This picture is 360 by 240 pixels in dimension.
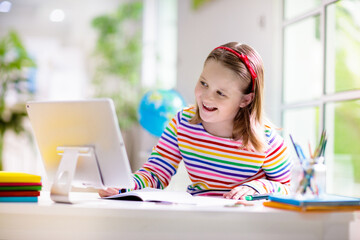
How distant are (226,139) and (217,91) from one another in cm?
19

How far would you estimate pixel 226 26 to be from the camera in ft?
11.2

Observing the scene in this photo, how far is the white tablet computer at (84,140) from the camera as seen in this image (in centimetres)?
118

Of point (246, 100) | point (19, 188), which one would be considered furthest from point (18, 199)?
point (246, 100)

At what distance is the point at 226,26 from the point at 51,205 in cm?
257

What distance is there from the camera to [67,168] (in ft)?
3.97

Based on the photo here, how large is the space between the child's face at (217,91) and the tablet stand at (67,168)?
504 mm

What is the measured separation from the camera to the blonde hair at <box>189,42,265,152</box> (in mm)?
1601

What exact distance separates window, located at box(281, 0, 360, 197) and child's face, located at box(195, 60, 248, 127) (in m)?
0.83

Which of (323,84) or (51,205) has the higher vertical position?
(323,84)

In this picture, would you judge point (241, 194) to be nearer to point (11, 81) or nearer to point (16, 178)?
point (16, 178)

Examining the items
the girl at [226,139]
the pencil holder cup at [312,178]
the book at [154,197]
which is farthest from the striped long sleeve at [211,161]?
the pencil holder cup at [312,178]

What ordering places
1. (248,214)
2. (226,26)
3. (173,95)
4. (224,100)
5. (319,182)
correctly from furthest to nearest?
(173,95), (226,26), (224,100), (319,182), (248,214)

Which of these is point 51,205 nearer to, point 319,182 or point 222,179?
point 319,182

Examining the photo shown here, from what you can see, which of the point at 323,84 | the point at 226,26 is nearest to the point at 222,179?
the point at 323,84
